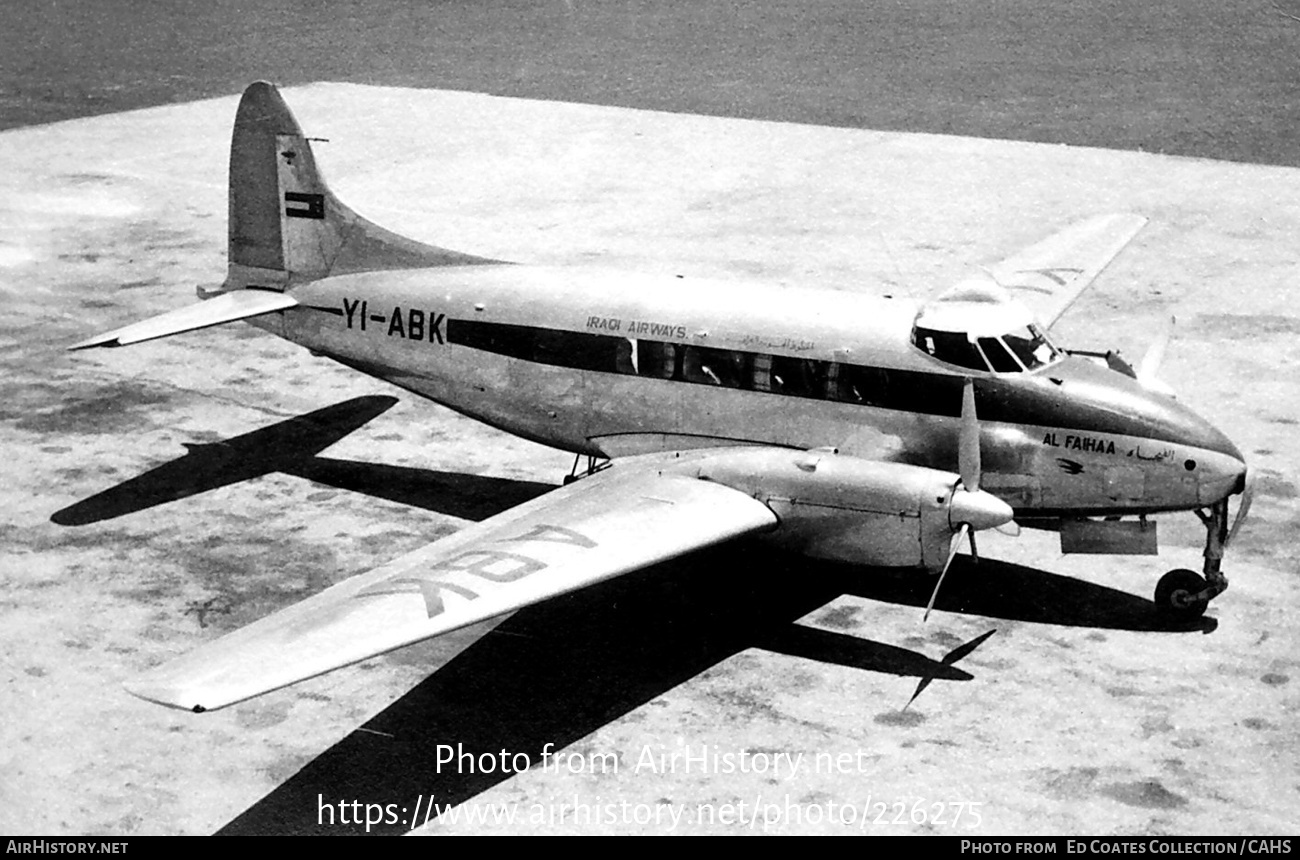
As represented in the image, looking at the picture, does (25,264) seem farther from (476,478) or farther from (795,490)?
(795,490)

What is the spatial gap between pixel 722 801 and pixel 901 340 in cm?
664

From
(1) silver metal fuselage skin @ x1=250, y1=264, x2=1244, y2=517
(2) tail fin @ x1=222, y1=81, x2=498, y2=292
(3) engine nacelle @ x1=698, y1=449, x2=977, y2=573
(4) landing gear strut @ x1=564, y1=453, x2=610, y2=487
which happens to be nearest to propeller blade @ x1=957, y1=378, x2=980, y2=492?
(3) engine nacelle @ x1=698, y1=449, x2=977, y2=573

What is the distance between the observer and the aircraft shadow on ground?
627 inches

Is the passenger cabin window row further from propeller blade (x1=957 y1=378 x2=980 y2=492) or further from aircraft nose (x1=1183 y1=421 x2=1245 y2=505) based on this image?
aircraft nose (x1=1183 y1=421 x2=1245 y2=505)

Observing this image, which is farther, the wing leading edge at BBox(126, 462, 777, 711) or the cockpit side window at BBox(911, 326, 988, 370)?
the cockpit side window at BBox(911, 326, 988, 370)

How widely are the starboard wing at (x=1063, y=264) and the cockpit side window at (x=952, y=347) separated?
428 cm

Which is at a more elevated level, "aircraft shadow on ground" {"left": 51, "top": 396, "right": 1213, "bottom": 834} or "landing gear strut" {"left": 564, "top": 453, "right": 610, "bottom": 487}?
"landing gear strut" {"left": 564, "top": 453, "right": 610, "bottom": 487}

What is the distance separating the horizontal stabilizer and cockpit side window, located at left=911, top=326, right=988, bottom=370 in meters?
9.64

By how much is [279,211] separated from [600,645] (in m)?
9.63

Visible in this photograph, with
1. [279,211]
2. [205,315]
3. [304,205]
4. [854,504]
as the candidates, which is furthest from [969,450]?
[279,211]

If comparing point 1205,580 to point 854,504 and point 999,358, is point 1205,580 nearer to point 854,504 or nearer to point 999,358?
point 999,358

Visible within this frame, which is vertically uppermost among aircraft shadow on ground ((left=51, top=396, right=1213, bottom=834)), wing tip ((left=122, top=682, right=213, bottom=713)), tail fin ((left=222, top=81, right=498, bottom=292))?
tail fin ((left=222, top=81, right=498, bottom=292))

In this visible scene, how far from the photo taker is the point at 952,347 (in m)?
19.0

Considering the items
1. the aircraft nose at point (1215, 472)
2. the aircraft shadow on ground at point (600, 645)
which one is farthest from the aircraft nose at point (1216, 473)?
the aircraft shadow on ground at point (600, 645)
